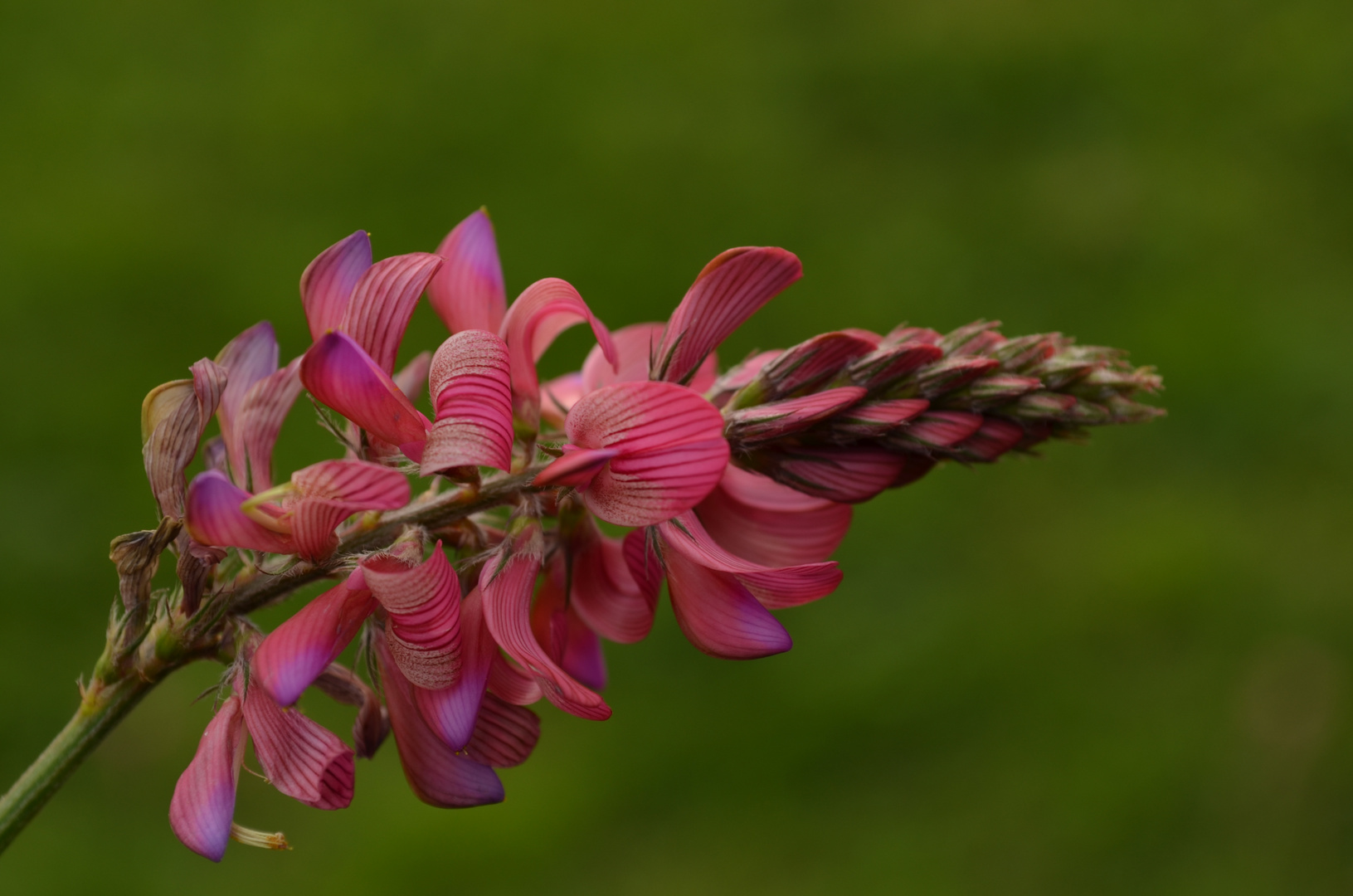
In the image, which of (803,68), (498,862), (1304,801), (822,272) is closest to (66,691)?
(498,862)

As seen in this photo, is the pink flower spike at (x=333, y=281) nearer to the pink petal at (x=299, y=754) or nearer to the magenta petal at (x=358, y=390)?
the magenta petal at (x=358, y=390)

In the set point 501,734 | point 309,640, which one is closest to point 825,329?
point 501,734

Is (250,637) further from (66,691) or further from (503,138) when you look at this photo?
(503,138)

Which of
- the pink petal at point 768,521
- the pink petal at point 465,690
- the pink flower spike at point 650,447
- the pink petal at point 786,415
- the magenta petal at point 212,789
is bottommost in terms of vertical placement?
the magenta petal at point 212,789

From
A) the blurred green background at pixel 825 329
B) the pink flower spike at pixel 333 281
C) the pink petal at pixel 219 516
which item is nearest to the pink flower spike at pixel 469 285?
the pink flower spike at pixel 333 281

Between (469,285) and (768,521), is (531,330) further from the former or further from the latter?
(768,521)

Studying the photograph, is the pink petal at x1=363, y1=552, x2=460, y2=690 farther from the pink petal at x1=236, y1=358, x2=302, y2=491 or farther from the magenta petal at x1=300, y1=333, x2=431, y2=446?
the pink petal at x1=236, y1=358, x2=302, y2=491
